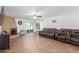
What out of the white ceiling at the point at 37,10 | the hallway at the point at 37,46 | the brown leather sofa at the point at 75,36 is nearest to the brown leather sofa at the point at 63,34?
the brown leather sofa at the point at 75,36

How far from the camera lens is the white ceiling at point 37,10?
258 cm

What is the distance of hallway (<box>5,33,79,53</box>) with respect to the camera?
2539 mm

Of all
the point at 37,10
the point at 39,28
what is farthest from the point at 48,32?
the point at 37,10

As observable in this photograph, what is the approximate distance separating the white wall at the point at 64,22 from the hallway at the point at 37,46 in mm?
385

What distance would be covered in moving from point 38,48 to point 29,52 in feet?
0.77

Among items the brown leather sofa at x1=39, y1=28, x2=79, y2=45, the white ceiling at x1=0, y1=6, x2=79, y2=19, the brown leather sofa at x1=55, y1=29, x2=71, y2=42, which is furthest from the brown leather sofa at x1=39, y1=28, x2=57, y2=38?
the white ceiling at x1=0, y1=6, x2=79, y2=19

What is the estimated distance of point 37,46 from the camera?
2.58 meters

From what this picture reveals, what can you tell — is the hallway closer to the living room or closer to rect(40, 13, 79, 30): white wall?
the living room

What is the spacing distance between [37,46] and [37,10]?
869 mm

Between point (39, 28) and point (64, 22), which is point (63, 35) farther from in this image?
point (39, 28)

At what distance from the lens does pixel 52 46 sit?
2.58 meters
